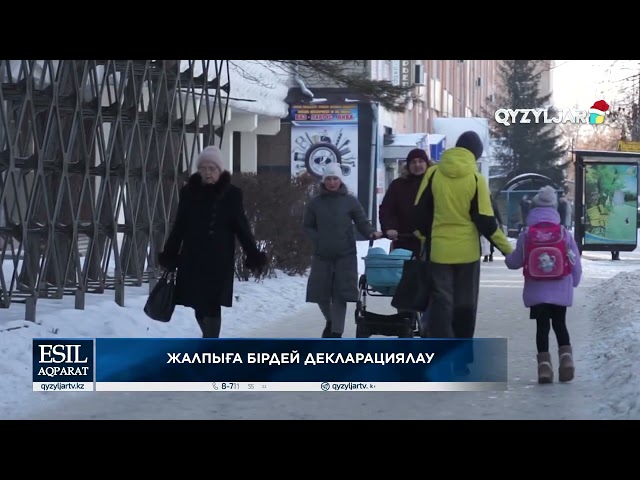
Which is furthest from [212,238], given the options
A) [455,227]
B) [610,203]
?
[610,203]

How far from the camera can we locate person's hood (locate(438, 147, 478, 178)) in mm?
8742

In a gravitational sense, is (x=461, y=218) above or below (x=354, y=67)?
below

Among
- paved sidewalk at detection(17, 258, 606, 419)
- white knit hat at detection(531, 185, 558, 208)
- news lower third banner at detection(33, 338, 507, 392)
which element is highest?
white knit hat at detection(531, 185, 558, 208)

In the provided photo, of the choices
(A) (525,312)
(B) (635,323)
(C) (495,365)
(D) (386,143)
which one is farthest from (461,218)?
(D) (386,143)

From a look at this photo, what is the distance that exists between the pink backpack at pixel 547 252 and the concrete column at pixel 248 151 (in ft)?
73.9

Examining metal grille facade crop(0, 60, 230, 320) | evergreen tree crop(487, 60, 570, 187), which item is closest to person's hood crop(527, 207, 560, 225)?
metal grille facade crop(0, 60, 230, 320)

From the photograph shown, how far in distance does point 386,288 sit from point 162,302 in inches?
81.2

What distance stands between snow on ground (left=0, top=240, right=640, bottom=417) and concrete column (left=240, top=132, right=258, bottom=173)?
1289 cm

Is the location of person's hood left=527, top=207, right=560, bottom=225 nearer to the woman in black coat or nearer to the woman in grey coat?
the woman in black coat

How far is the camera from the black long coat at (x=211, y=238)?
8.60 meters

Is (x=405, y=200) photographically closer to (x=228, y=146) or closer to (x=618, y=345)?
(x=618, y=345)

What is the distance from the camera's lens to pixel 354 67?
13.9m
